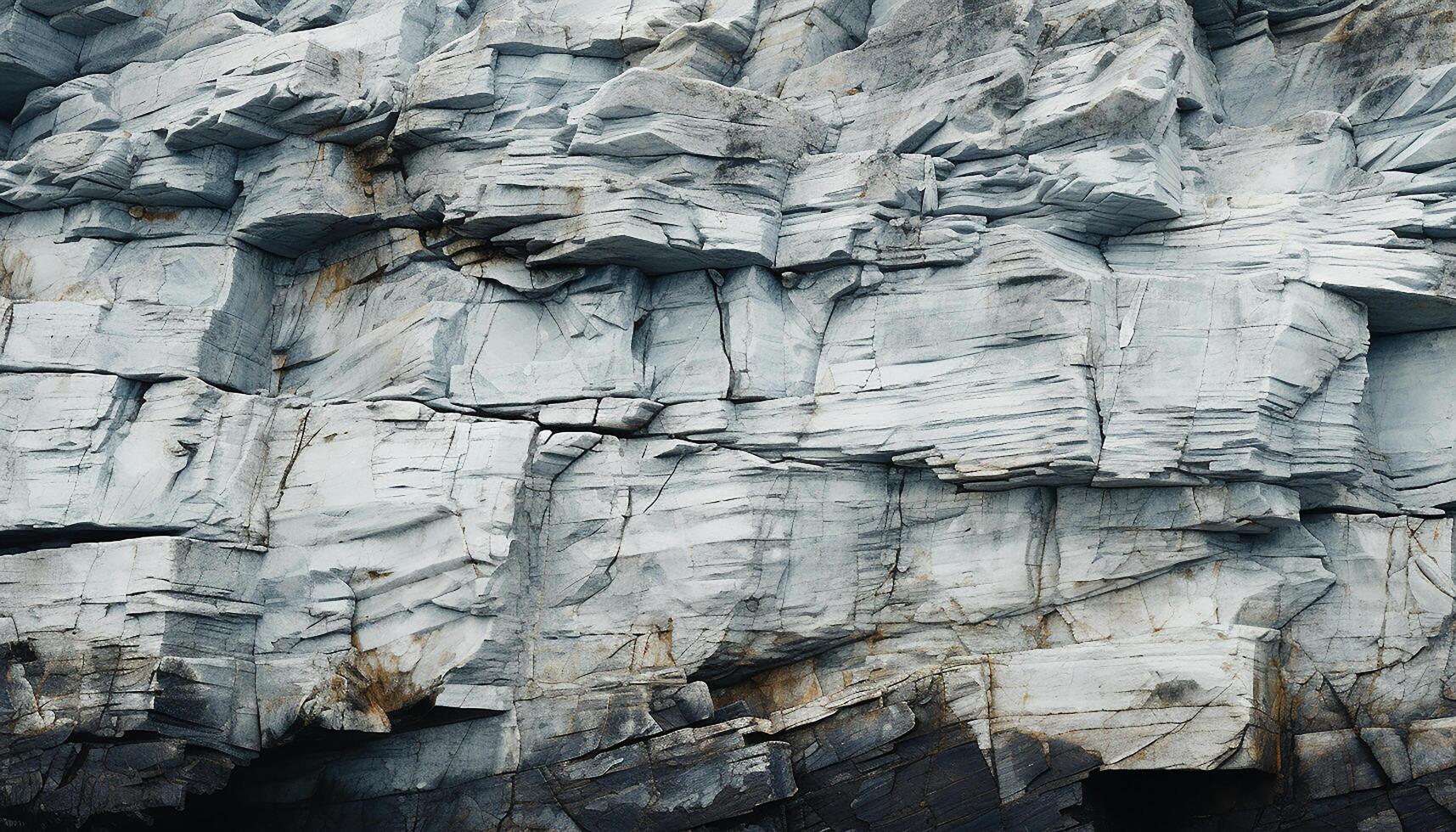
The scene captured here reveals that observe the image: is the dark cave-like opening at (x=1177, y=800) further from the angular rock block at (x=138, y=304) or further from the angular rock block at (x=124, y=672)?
the angular rock block at (x=138, y=304)

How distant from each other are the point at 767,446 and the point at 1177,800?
748 cm

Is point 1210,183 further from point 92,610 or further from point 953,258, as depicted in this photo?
point 92,610

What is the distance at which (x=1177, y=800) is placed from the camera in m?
21.1

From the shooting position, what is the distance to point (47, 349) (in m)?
24.7

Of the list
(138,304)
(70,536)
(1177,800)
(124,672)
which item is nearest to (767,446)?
(1177,800)

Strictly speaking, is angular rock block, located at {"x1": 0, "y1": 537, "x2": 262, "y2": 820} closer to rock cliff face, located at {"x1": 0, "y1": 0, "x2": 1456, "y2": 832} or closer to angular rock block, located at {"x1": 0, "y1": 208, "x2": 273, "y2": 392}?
rock cliff face, located at {"x1": 0, "y1": 0, "x2": 1456, "y2": 832}

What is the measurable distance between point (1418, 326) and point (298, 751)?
17.9 meters

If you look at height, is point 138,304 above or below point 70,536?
above

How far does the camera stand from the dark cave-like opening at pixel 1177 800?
67.1ft

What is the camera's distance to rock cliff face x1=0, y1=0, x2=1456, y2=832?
69.1 feet

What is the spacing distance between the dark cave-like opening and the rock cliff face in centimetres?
7

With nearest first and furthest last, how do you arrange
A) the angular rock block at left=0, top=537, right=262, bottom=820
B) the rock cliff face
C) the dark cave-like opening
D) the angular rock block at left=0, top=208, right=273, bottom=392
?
1. the dark cave-like opening
2. the rock cliff face
3. the angular rock block at left=0, top=537, right=262, bottom=820
4. the angular rock block at left=0, top=208, right=273, bottom=392

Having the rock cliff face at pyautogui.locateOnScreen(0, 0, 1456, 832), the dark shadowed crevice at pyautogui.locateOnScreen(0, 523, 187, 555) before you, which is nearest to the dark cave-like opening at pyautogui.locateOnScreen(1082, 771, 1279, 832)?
the rock cliff face at pyautogui.locateOnScreen(0, 0, 1456, 832)

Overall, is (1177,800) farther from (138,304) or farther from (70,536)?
(138,304)
